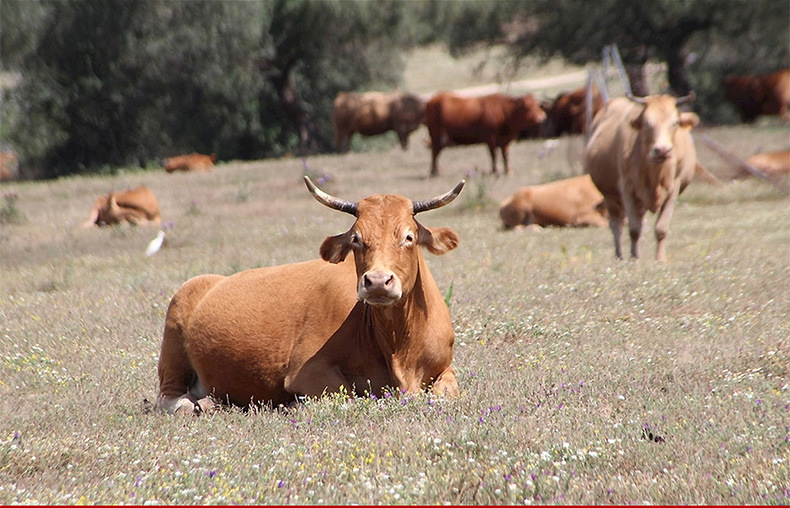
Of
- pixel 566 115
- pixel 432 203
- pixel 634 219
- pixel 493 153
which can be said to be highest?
pixel 432 203

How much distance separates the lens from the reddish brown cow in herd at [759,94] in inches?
1316

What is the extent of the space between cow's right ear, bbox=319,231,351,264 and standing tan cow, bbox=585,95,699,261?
246 inches

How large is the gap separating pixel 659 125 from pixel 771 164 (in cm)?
905

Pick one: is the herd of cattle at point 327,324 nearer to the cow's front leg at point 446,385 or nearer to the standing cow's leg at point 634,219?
the cow's front leg at point 446,385

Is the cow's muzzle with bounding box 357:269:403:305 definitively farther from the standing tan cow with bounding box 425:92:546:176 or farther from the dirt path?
the dirt path

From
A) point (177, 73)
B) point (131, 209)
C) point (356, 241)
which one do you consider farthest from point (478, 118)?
point (356, 241)

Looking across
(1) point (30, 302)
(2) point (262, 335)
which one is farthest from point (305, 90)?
(2) point (262, 335)

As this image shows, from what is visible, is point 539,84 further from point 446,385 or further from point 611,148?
point 446,385

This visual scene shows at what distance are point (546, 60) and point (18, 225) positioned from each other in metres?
21.0

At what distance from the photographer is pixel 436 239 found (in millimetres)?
6344

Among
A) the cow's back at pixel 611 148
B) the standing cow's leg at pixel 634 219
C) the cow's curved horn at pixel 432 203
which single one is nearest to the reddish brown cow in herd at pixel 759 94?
the cow's back at pixel 611 148

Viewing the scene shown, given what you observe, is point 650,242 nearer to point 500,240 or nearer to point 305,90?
point 500,240

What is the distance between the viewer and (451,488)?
4.50m

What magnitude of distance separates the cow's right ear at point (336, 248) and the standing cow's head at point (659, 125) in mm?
6245
